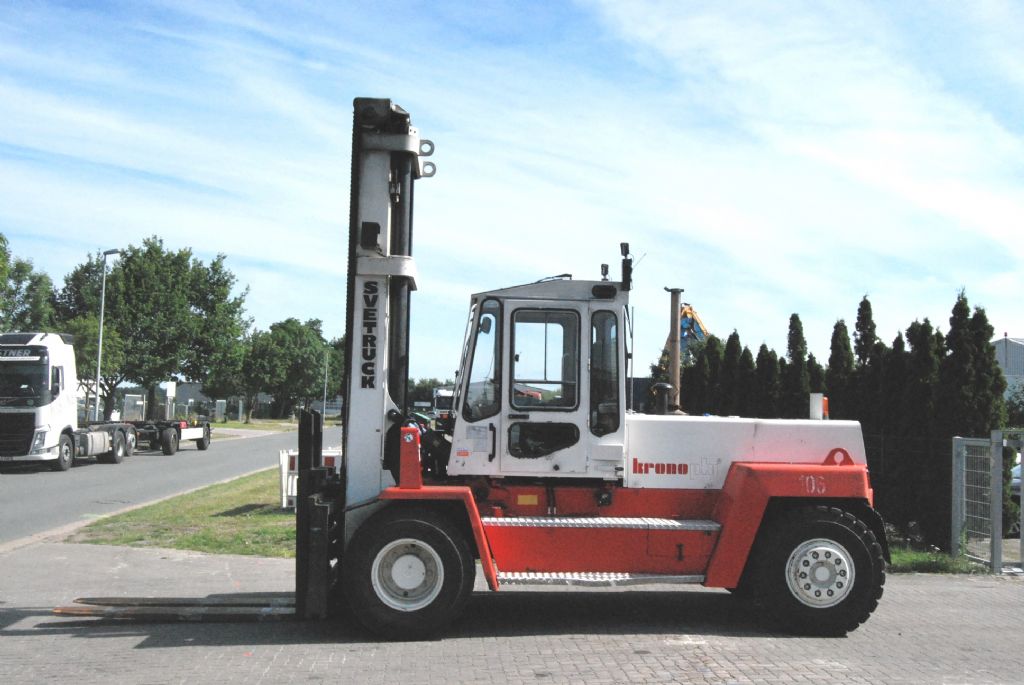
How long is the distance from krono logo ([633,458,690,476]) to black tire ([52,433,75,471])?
22904 millimetres

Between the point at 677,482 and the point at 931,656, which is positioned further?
the point at 677,482

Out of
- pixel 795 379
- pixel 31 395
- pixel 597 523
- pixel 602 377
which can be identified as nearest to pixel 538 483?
pixel 597 523

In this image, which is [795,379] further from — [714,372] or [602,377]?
[602,377]

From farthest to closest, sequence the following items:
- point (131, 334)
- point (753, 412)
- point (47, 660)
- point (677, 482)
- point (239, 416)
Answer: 1. point (239, 416)
2. point (131, 334)
3. point (753, 412)
4. point (677, 482)
5. point (47, 660)

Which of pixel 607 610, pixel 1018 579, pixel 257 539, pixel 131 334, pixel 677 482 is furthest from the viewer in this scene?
pixel 131 334

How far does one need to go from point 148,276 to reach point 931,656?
47190 millimetres

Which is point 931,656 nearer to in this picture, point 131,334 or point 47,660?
point 47,660

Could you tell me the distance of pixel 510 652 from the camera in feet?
23.8

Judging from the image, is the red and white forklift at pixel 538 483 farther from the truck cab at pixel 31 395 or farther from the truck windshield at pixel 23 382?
the truck windshield at pixel 23 382

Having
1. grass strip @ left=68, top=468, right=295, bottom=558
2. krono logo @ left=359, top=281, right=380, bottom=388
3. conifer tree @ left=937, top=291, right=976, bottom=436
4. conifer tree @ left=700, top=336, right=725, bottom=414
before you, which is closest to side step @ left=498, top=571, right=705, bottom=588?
krono logo @ left=359, top=281, right=380, bottom=388

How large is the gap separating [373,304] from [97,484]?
17.5 metres

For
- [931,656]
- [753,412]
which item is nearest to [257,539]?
[931,656]

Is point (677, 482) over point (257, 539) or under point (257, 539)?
over

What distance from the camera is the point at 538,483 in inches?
318
